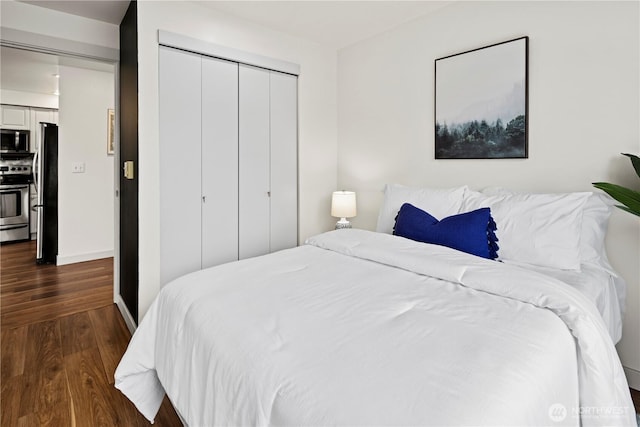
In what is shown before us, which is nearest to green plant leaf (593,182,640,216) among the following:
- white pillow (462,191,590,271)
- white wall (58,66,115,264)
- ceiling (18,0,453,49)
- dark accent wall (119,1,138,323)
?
white pillow (462,191,590,271)

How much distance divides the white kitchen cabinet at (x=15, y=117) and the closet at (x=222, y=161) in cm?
473

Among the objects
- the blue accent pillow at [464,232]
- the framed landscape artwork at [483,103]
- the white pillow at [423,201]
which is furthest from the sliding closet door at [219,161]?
the framed landscape artwork at [483,103]

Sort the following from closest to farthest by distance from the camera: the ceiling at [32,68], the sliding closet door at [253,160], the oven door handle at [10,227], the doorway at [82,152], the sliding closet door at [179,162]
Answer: the sliding closet door at [179,162]
the sliding closet door at [253,160]
the ceiling at [32,68]
the doorway at [82,152]
the oven door handle at [10,227]

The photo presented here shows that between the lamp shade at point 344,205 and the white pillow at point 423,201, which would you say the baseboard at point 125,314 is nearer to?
the lamp shade at point 344,205

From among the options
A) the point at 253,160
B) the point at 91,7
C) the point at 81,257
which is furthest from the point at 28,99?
the point at 253,160

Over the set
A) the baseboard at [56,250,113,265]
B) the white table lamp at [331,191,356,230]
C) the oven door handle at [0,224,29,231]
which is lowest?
the baseboard at [56,250,113,265]

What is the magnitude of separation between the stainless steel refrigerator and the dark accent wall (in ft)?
6.62

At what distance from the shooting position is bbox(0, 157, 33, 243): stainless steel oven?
5.52m

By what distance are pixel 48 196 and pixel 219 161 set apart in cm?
303

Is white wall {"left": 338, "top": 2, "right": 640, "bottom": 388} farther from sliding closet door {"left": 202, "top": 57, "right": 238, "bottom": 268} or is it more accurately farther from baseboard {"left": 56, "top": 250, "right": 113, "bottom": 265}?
baseboard {"left": 56, "top": 250, "right": 113, "bottom": 265}

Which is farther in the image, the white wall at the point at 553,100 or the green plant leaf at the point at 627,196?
the white wall at the point at 553,100

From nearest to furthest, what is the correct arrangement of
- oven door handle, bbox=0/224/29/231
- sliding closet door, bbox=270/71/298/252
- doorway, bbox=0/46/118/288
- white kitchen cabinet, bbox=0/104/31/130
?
sliding closet door, bbox=270/71/298/252, doorway, bbox=0/46/118/288, oven door handle, bbox=0/224/29/231, white kitchen cabinet, bbox=0/104/31/130
